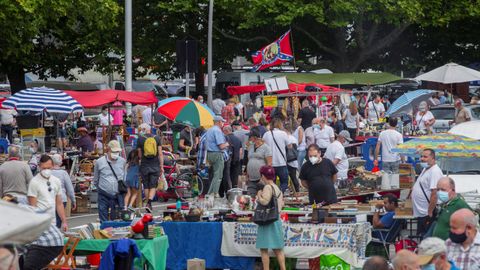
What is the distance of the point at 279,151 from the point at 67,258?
27.0 ft

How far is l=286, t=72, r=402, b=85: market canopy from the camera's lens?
140 ft

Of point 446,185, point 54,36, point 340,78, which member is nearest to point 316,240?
point 446,185

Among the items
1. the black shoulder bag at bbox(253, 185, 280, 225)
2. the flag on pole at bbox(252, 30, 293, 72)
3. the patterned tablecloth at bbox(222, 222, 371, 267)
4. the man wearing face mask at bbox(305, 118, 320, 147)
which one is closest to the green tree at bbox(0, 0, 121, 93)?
the flag on pole at bbox(252, 30, 293, 72)

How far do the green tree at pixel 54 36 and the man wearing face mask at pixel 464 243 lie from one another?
1058 inches

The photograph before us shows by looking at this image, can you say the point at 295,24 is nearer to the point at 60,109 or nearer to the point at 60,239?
the point at 60,109

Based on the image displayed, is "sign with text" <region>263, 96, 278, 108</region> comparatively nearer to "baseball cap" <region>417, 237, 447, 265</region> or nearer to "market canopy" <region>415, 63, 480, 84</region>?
"market canopy" <region>415, 63, 480, 84</region>

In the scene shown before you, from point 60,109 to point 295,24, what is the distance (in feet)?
78.1

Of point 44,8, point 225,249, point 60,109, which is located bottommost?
point 225,249

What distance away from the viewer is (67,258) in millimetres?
15383

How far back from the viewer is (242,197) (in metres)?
17.9

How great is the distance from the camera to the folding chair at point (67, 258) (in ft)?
50.5

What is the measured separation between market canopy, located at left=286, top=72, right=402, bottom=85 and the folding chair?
27.0m

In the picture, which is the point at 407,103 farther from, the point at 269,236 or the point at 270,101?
the point at 269,236

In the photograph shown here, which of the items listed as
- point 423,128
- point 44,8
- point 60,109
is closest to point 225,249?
point 60,109
